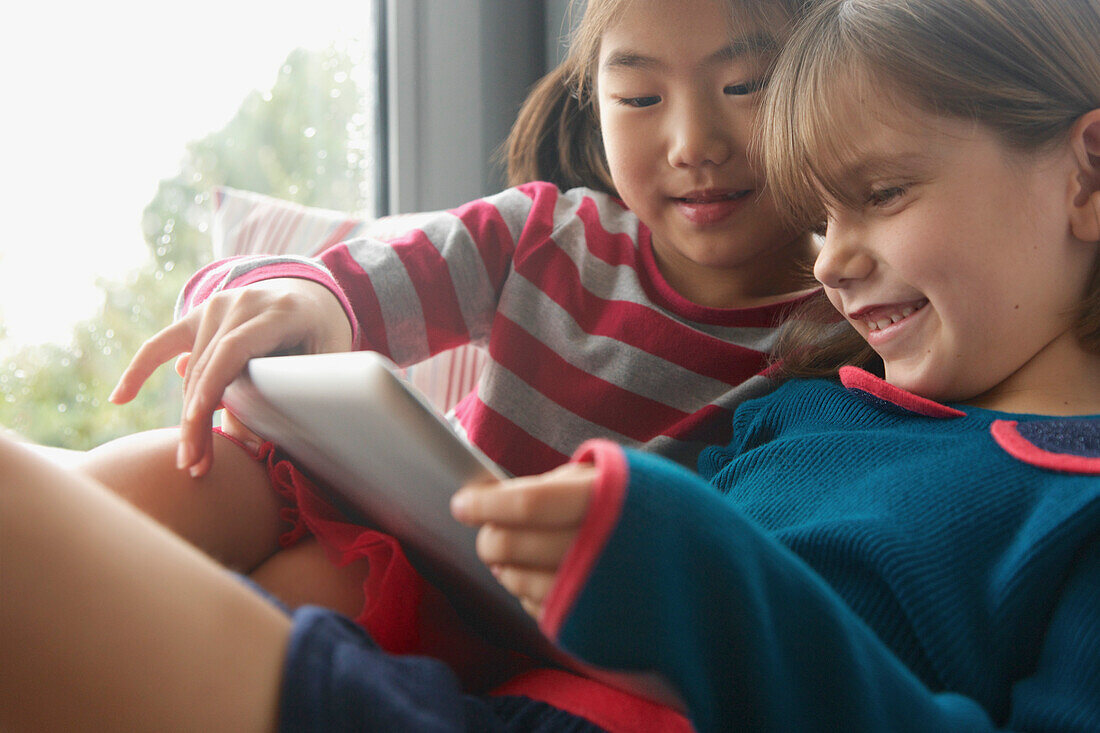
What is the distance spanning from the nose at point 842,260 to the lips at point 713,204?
0.54 feet

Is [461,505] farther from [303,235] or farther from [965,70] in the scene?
[303,235]

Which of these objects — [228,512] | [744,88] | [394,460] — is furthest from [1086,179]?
[228,512]

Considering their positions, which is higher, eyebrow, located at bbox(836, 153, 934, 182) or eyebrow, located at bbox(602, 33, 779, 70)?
eyebrow, located at bbox(602, 33, 779, 70)

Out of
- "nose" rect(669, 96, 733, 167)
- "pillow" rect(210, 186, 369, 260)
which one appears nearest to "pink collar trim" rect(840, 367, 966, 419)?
"nose" rect(669, 96, 733, 167)

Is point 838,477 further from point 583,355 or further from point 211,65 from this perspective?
point 211,65

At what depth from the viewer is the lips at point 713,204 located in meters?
0.80

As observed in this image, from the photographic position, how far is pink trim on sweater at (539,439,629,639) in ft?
1.09

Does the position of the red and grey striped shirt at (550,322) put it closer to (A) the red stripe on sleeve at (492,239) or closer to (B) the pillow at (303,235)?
(A) the red stripe on sleeve at (492,239)

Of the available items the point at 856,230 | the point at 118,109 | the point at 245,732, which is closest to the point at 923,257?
the point at 856,230

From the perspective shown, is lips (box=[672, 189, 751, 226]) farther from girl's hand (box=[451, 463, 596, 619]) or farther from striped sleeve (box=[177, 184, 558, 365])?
girl's hand (box=[451, 463, 596, 619])

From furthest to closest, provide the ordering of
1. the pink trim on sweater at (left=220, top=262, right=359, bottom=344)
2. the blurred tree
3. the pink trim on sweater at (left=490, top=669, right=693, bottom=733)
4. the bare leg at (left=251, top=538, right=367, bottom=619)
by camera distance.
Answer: the blurred tree
the pink trim on sweater at (left=220, top=262, right=359, bottom=344)
the bare leg at (left=251, top=538, right=367, bottom=619)
the pink trim on sweater at (left=490, top=669, right=693, bottom=733)

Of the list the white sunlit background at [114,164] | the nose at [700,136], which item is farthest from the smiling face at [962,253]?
the white sunlit background at [114,164]

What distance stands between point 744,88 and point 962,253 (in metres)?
0.27

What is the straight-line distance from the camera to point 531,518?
0.34m
